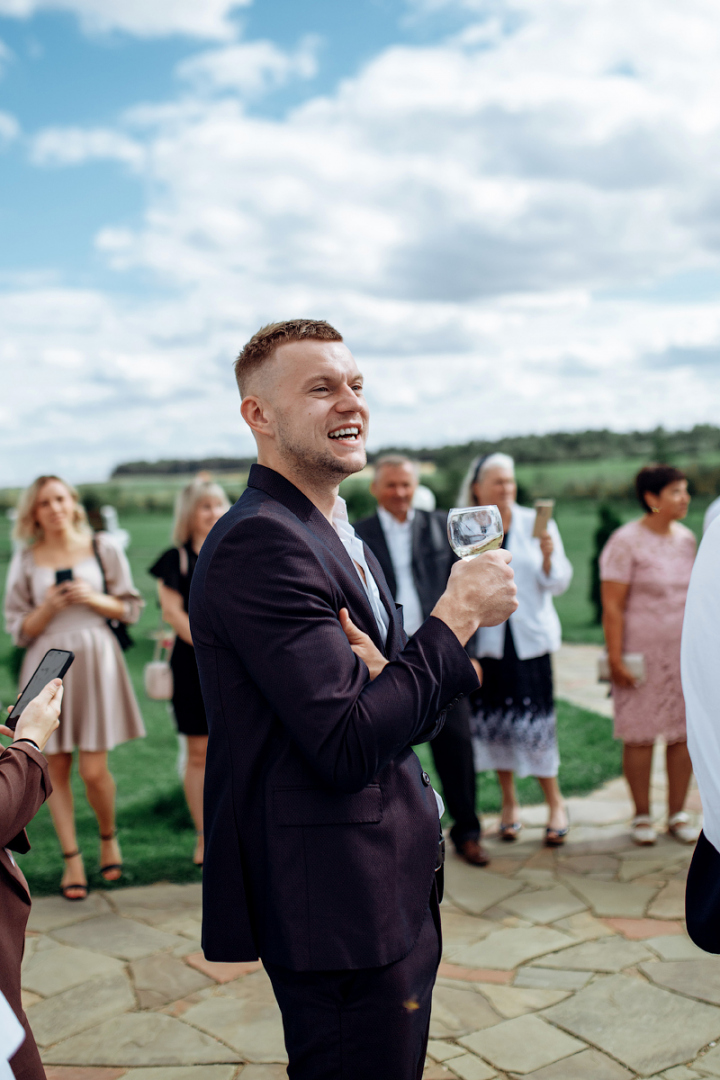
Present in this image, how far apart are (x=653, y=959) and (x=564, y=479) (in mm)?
12420

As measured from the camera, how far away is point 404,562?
5.03 meters

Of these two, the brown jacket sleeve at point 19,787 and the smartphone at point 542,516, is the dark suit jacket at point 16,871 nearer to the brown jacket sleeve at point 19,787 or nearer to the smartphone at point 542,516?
the brown jacket sleeve at point 19,787

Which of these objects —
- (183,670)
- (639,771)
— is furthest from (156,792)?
(639,771)

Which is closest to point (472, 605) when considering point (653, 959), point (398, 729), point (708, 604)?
point (398, 729)

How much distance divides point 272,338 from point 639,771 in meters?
4.10

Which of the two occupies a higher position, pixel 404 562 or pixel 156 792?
pixel 404 562

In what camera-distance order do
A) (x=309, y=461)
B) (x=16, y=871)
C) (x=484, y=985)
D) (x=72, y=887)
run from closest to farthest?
(x=309, y=461), (x=16, y=871), (x=484, y=985), (x=72, y=887)

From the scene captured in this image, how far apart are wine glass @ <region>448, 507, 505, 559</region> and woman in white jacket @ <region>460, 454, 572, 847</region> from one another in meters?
2.95

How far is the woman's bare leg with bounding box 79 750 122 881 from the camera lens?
4.86m

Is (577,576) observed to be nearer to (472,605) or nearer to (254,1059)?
(254,1059)

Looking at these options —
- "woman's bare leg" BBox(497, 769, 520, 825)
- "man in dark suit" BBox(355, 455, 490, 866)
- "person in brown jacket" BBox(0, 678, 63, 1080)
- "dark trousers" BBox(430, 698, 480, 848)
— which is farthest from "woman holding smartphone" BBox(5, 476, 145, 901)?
"person in brown jacket" BBox(0, 678, 63, 1080)

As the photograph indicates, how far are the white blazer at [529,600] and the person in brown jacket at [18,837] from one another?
3202 millimetres

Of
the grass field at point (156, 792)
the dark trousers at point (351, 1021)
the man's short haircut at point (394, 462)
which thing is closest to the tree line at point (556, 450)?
the grass field at point (156, 792)

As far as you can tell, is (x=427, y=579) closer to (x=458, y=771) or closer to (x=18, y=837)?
(x=458, y=771)
